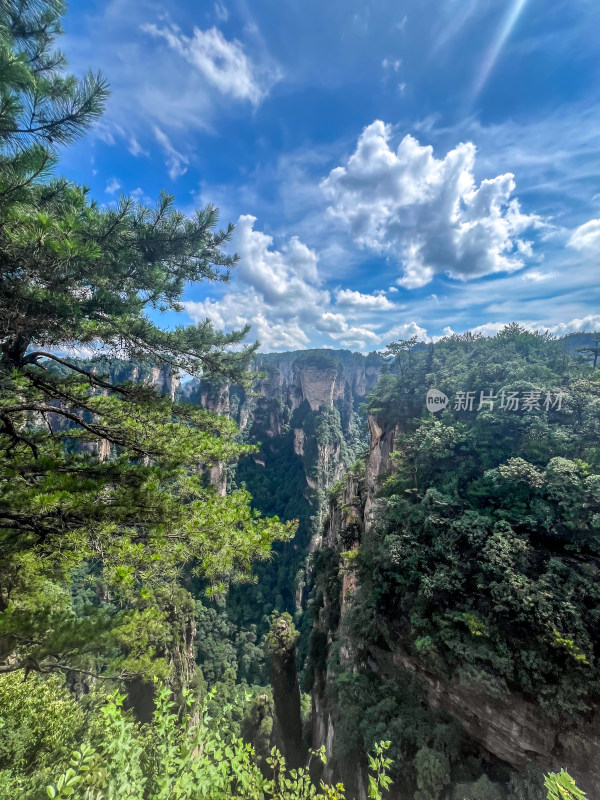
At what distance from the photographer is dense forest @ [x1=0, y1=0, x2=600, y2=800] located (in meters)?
3.46

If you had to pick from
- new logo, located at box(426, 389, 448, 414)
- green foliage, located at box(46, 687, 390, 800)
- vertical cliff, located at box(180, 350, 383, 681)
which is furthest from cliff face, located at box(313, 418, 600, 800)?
vertical cliff, located at box(180, 350, 383, 681)

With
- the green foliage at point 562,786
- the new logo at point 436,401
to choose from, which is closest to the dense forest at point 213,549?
the green foliage at point 562,786

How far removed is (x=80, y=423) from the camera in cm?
403

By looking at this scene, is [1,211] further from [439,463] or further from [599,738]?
[439,463]

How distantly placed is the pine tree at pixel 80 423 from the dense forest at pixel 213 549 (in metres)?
0.04

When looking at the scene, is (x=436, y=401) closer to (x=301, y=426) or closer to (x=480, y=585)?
(x=480, y=585)

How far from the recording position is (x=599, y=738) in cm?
Result: 659

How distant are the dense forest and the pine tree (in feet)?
0.12

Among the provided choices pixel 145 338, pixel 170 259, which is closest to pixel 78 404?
pixel 145 338

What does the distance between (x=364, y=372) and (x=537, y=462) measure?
78.8 m

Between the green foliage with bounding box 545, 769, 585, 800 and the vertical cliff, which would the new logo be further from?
the vertical cliff

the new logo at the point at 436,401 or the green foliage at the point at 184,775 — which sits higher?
the new logo at the point at 436,401

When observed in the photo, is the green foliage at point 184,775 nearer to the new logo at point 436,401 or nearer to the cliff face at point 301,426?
the new logo at point 436,401

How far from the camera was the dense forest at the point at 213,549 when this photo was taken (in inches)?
136
